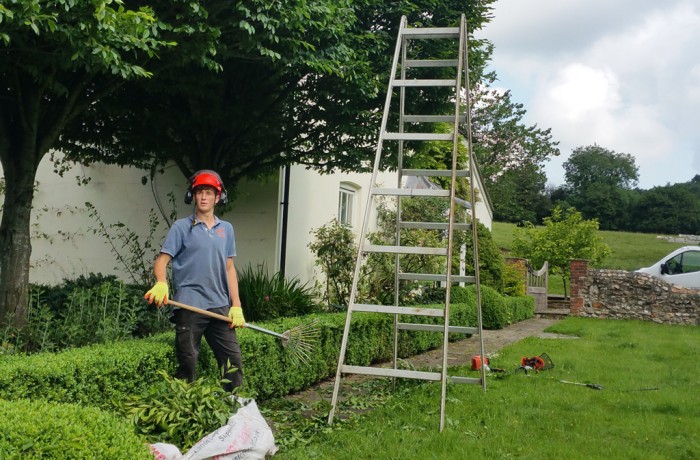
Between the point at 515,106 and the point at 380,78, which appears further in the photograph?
the point at 515,106

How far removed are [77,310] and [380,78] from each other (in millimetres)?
4689

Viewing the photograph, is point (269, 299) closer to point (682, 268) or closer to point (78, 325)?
point (78, 325)

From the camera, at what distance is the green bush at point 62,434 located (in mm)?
3086

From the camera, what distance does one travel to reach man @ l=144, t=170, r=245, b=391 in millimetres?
5074

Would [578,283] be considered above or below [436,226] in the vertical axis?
below

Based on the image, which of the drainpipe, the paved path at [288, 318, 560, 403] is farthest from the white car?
the drainpipe

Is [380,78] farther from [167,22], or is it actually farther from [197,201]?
[197,201]

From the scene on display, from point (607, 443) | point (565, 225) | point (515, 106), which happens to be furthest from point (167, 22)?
point (515, 106)

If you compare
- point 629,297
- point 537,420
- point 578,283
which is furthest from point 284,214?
point 629,297

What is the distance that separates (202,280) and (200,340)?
1.52 feet

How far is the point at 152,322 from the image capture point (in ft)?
25.6

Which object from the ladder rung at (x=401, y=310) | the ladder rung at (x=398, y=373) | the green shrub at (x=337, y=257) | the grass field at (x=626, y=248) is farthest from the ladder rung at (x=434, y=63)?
the grass field at (x=626, y=248)

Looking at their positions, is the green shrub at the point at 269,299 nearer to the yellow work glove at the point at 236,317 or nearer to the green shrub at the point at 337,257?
the green shrub at the point at 337,257

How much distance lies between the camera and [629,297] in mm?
20453
